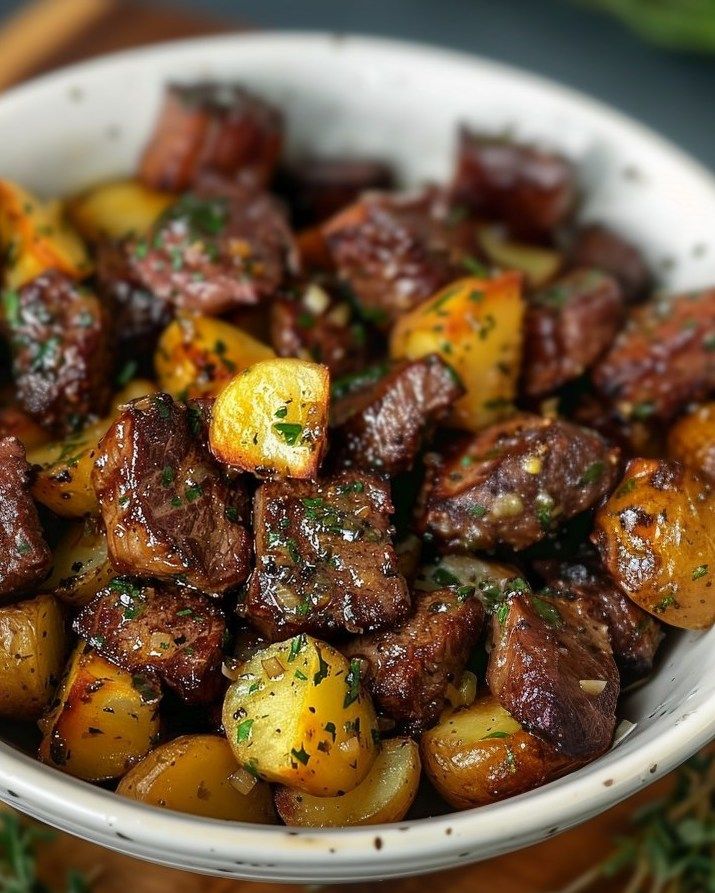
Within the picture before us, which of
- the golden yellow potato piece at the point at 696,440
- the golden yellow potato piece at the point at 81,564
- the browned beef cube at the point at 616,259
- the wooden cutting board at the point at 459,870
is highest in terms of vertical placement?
the browned beef cube at the point at 616,259

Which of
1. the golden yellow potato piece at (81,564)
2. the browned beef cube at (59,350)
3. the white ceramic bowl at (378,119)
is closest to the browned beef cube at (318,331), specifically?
the browned beef cube at (59,350)

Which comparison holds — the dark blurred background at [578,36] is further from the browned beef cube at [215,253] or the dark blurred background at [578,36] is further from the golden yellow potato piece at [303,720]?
the golden yellow potato piece at [303,720]

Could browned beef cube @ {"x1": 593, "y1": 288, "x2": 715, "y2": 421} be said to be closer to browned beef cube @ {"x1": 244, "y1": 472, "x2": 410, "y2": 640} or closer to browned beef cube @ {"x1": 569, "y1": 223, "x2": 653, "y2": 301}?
browned beef cube @ {"x1": 569, "y1": 223, "x2": 653, "y2": 301}

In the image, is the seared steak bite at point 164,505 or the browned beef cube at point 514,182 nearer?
the seared steak bite at point 164,505

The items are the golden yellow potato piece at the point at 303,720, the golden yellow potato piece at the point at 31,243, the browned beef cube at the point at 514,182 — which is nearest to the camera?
the golden yellow potato piece at the point at 303,720

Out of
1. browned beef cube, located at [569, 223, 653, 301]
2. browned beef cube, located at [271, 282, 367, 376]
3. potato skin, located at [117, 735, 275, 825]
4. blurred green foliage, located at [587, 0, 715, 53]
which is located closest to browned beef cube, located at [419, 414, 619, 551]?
browned beef cube, located at [271, 282, 367, 376]

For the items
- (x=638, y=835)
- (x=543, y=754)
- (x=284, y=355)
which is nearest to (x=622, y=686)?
(x=543, y=754)
